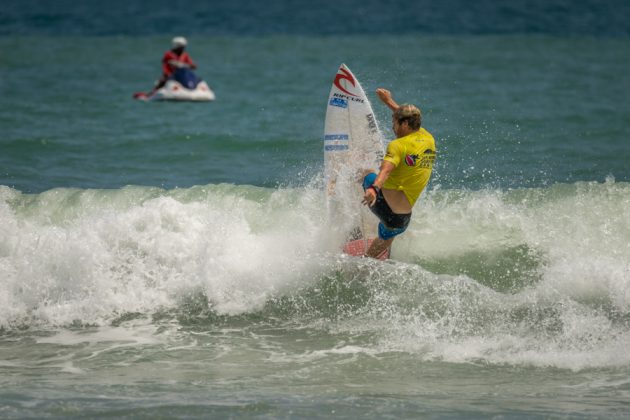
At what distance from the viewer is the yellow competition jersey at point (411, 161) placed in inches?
311

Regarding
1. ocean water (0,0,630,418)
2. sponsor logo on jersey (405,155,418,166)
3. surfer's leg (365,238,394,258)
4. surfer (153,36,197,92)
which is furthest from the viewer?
surfer (153,36,197,92)

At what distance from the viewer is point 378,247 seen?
868 centimetres

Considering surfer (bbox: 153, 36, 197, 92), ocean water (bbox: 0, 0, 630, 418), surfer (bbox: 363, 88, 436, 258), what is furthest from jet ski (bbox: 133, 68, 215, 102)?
surfer (bbox: 363, 88, 436, 258)

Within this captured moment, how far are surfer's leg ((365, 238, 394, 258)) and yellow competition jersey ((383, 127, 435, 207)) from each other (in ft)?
1.68

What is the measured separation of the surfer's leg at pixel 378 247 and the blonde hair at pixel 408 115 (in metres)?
1.18

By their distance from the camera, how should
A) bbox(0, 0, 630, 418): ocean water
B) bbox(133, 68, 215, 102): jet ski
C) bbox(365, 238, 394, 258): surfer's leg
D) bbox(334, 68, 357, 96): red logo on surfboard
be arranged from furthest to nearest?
bbox(133, 68, 215, 102): jet ski, bbox(334, 68, 357, 96): red logo on surfboard, bbox(365, 238, 394, 258): surfer's leg, bbox(0, 0, 630, 418): ocean water

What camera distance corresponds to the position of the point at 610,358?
24.2ft

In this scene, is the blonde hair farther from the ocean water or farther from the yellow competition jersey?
the ocean water

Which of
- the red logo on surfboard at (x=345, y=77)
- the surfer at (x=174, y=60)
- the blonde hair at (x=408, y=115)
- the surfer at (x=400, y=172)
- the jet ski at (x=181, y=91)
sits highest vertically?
the surfer at (x=174, y=60)

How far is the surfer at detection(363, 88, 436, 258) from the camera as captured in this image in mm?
7859

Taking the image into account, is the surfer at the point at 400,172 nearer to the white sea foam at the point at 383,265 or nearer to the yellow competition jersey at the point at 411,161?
the yellow competition jersey at the point at 411,161

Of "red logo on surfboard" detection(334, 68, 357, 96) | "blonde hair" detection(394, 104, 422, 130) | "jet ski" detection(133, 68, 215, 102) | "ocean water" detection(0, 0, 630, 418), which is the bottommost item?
"ocean water" detection(0, 0, 630, 418)

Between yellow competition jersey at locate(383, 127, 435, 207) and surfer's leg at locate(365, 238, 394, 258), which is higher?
yellow competition jersey at locate(383, 127, 435, 207)

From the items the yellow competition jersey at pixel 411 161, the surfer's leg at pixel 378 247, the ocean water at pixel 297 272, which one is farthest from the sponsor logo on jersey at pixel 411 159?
the ocean water at pixel 297 272
